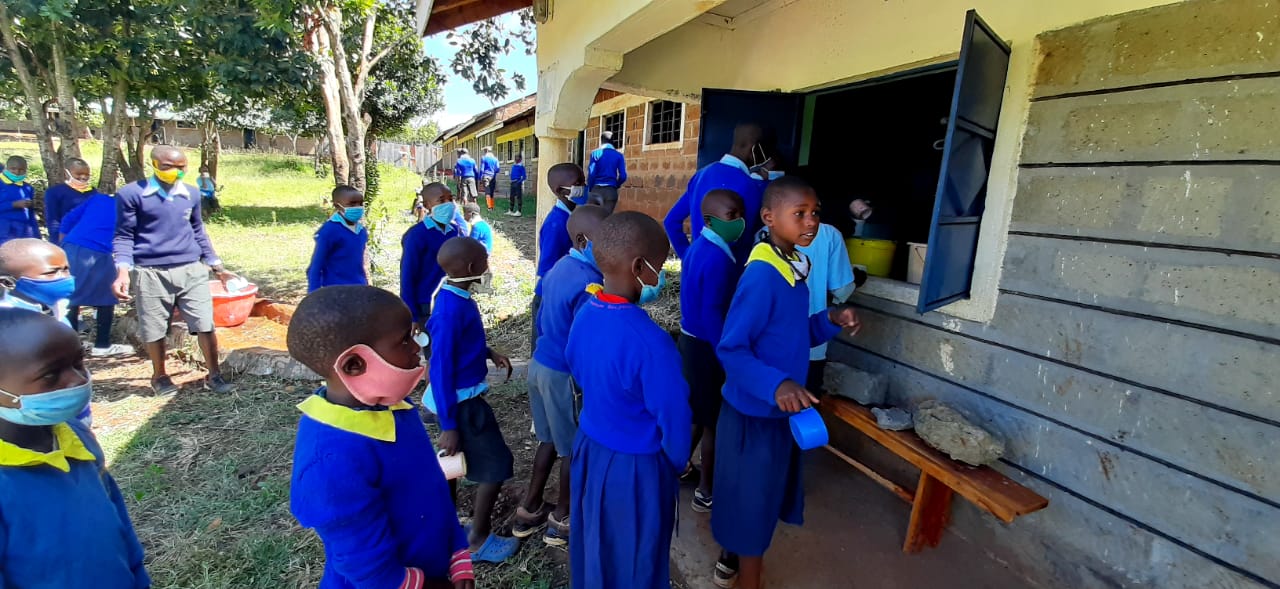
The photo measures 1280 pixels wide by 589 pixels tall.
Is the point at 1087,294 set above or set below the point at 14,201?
above

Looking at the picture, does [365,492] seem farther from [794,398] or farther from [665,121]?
[665,121]

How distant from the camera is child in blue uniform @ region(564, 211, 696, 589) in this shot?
1.63m

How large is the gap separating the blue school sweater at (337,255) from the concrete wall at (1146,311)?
3.75 m

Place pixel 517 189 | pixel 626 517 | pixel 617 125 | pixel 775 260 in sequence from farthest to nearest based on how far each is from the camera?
pixel 517 189
pixel 617 125
pixel 775 260
pixel 626 517

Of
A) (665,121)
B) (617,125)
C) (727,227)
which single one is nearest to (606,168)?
(665,121)

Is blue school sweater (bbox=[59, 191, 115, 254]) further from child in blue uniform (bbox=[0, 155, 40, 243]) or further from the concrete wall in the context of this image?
the concrete wall

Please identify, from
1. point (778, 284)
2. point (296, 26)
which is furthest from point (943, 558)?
point (296, 26)

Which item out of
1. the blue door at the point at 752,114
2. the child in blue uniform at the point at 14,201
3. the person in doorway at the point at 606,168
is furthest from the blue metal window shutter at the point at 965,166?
the child in blue uniform at the point at 14,201

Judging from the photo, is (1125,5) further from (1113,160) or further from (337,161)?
(337,161)

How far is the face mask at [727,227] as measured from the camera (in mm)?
2639

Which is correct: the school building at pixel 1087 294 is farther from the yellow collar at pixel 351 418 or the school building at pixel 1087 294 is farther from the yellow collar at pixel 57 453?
the yellow collar at pixel 57 453

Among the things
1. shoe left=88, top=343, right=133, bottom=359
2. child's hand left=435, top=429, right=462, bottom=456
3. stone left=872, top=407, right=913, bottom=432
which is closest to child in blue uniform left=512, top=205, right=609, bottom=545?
child's hand left=435, top=429, right=462, bottom=456

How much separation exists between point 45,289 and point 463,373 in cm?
220

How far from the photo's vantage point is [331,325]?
3.90 feet
